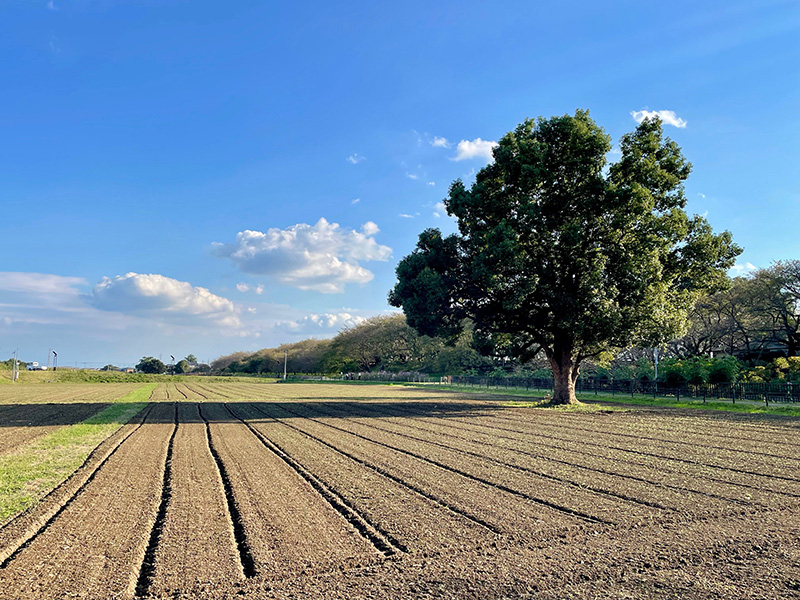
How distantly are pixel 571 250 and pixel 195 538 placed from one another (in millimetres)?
23167

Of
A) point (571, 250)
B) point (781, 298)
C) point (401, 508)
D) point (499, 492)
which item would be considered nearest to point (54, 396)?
point (571, 250)

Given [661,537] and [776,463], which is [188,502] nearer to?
[661,537]

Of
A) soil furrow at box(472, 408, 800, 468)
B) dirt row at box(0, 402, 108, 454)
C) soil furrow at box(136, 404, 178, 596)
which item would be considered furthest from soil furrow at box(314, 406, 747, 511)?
dirt row at box(0, 402, 108, 454)

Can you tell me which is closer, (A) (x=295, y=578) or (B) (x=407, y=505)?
(A) (x=295, y=578)

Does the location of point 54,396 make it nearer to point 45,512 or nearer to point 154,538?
point 45,512

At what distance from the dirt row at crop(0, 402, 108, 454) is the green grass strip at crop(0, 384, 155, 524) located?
0.49 meters

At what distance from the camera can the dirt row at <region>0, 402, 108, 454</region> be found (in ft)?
49.7

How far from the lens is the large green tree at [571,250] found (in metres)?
24.5

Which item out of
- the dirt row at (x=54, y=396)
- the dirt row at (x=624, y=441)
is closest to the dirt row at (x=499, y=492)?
the dirt row at (x=624, y=441)

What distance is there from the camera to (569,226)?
2506 centimetres

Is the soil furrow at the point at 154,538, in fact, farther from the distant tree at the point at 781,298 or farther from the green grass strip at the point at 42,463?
the distant tree at the point at 781,298

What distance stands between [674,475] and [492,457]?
12.5ft

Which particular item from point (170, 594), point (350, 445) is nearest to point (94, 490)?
point (170, 594)

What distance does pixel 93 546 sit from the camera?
20.1 ft
